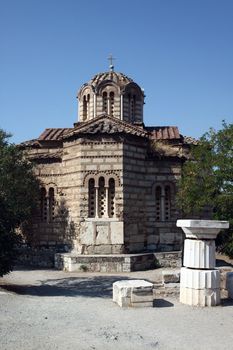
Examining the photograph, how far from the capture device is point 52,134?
779 inches

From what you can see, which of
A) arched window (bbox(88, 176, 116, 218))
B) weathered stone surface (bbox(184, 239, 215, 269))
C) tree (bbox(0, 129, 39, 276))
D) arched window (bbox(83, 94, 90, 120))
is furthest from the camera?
arched window (bbox(83, 94, 90, 120))

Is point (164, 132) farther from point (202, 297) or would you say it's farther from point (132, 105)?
point (202, 297)

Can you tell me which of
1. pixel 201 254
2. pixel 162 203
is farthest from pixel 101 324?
pixel 162 203

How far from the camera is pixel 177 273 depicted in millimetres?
11406

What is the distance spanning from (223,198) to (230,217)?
0.91 m

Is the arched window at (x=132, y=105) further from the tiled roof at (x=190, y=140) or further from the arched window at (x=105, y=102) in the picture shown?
Result: the tiled roof at (x=190, y=140)

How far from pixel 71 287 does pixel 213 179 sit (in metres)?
6.04

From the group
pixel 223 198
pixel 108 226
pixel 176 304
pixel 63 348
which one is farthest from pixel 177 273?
pixel 63 348

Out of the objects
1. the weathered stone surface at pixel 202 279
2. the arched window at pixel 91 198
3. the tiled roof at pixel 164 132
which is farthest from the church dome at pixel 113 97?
the weathered stone surface at pixel 202 279

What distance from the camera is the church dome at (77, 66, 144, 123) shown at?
20188mm

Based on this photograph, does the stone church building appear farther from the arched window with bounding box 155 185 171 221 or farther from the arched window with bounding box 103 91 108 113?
the arched window with bounding box 103 91 108 113

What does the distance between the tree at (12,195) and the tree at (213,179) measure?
6014mm

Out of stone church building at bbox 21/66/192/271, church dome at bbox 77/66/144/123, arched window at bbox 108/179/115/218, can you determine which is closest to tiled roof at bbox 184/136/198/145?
stone church building at bbox 21/66/192/271

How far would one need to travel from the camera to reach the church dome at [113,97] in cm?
2019
